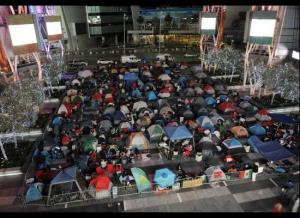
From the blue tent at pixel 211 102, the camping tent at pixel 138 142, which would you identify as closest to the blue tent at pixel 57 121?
the camping tent at pixel 138 142

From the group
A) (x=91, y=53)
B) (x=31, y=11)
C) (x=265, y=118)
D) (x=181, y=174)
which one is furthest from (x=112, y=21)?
(x=181, y=174)

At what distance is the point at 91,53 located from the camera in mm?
61312

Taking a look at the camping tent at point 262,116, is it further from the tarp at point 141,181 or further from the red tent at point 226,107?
the tarp at point 141,181

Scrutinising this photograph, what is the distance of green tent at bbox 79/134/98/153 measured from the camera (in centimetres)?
1905

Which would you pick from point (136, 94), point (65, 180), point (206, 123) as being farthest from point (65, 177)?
point (136, 94)

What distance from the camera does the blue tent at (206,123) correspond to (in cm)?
2155

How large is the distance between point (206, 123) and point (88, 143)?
864 centimetres

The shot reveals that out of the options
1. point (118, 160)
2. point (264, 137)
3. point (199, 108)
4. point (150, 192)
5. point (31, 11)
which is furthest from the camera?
point (199, 108)

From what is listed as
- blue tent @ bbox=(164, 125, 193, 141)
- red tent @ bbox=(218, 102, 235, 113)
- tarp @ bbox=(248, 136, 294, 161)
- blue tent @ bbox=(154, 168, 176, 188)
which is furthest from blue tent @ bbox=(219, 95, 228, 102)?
blue tent @ bbox=(154, 168, 176, 188)

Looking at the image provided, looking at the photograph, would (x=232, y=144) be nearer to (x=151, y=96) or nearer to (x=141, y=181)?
(x=141, y=181)

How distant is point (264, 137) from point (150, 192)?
378 inches

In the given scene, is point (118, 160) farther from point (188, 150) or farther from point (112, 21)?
point (112, 21)

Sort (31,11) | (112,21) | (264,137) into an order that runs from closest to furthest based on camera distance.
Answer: (264,137) → (31,11) → (112,21)

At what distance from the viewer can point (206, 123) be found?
2177 cm
